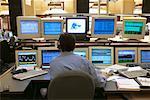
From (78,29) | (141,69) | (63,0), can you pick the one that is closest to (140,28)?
(141,69)

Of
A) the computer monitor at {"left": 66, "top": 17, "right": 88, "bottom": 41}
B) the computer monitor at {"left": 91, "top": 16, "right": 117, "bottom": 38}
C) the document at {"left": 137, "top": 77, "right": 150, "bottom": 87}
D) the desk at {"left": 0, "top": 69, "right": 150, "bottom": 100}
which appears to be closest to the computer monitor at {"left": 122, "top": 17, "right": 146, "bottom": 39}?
the computer monitor at {"left": 91, "top": 16, "right": 117, "bottom": 38}

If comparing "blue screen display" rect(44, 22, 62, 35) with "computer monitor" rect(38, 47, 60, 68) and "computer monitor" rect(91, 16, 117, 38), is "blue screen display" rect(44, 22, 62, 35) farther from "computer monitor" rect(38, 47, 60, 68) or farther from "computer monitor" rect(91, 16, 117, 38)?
"computer monitor" rect(91, 16, 117, 38)

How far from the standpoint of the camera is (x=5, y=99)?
9.04ft

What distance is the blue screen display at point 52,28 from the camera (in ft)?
11.3

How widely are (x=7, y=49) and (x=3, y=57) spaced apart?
14 centimetres

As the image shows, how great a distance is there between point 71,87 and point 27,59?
1.36 m

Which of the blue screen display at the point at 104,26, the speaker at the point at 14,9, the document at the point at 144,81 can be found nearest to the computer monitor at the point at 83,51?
the blue screen display at the point at 104,26

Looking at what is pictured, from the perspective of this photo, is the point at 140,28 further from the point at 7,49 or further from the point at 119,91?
the point at 7,49

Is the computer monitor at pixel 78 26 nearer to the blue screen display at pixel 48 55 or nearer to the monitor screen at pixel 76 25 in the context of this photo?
the monitor screen at pixel 76 25

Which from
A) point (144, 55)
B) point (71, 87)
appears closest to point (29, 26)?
point (71, 87)

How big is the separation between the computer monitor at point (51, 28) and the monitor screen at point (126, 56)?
34.2 inches

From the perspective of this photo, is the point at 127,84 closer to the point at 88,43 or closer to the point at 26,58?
the point at 88,43

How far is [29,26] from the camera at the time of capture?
11.3 ft

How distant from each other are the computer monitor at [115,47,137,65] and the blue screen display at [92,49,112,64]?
4.3 inches
